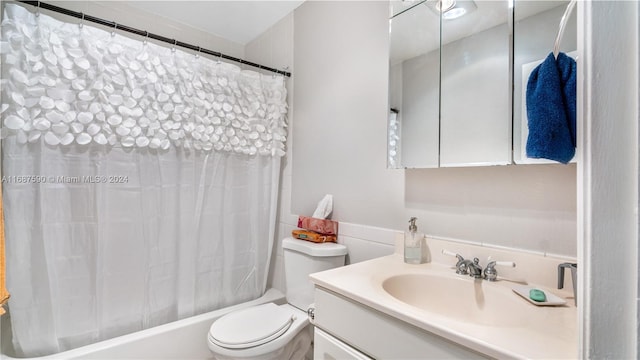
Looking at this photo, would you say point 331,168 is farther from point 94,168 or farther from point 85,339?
point 85,339

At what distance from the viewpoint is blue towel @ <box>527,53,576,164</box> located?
76 centimetres

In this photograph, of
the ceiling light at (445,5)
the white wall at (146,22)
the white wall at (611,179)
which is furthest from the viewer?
the white wall at (146,22)

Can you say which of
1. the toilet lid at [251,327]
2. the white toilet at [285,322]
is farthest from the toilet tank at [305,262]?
the toilet lid at [251,327]

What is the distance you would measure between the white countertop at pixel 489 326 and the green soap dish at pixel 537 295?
0.07 ft

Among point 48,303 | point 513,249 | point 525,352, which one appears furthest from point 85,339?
point 513,249

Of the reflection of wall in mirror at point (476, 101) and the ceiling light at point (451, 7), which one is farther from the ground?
the ceiling light at point (451, 7)

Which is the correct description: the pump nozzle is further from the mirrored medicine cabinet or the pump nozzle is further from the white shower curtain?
the white shower curtain

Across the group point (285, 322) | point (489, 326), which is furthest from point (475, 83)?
point (285, 322)

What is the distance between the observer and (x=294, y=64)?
2064mm

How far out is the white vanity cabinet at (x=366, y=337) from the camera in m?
0.69

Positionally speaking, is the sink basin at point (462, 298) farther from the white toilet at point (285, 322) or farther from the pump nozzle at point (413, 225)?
the white toilet at point (285, 322)

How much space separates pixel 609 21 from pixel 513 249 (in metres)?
0.85

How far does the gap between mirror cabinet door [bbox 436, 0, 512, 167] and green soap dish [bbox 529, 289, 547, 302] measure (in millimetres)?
412

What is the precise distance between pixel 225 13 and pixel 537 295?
231cm
